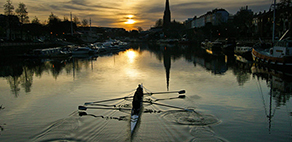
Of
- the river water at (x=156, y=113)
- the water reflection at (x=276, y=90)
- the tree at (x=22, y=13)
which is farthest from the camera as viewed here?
the tree at (x=22, y=13)

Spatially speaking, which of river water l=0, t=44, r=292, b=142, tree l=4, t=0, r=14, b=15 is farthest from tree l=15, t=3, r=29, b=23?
river water l=0, t=44, r=292, b=142

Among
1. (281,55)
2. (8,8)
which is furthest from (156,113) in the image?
(8,8)

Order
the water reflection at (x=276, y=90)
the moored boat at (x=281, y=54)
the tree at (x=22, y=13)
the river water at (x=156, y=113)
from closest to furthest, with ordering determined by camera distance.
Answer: the river water at (x=156, y=113) < the water reflection at (x=276, y=90) < the moored boat at (x=281, y=54) < the tree at (x=22, y=13)

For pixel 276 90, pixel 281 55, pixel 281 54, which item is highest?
pixel 281 54

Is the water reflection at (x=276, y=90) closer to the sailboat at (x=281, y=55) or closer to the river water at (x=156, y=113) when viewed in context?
the river water at (x=156, y=113)

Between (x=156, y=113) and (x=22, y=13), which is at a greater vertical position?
(x=22, y=13)

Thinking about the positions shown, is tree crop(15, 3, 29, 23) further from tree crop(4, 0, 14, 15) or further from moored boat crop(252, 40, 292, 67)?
moored boat crop(252, 40, 292, 67)

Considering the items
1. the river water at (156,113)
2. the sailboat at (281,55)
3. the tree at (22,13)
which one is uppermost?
the tree at (22,13)

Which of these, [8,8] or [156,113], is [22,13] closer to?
[8,8]

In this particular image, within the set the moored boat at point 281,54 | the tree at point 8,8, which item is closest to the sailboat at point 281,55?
the moored boat at point 281,54

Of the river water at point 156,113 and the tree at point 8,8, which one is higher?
the tree at point 8,8

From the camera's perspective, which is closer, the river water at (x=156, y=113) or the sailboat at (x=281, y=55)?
the river water at (x=156, y=113)

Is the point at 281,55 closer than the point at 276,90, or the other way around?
the point at 276,90

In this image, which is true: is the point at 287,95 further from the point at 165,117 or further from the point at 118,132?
the point at 118,132
